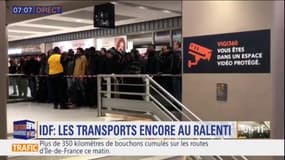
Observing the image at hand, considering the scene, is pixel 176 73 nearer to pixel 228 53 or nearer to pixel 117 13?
pixel 228 53

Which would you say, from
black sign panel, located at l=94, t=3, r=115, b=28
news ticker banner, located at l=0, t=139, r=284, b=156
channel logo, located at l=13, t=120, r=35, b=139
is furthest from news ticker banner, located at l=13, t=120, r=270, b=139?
black sign panel, located at l=94, t=3, r=115, b=28

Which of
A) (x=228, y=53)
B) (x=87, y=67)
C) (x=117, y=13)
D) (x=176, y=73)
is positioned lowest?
(x=176, y=73)

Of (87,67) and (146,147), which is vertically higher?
(87,67)

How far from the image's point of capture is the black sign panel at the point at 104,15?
34.2 feet

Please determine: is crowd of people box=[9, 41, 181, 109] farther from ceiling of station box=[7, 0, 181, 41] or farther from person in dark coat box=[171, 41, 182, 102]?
ceiling of station box=[7, 0, 181, 41]

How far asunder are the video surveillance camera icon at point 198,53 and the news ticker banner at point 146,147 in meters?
2.94

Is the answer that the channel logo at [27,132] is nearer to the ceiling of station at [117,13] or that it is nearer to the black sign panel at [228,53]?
the black sign panel at [228,53]

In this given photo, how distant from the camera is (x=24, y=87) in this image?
10688 mm

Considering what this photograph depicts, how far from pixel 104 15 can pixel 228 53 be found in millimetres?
6803

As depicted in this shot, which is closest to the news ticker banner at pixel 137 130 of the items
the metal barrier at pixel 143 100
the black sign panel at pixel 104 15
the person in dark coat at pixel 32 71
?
the metal barrier at pixel 143 100

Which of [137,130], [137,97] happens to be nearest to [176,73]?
[137,97]

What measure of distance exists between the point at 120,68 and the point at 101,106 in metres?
1.49

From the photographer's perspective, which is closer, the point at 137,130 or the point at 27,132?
the point at 137,130

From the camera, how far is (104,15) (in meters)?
10.6
